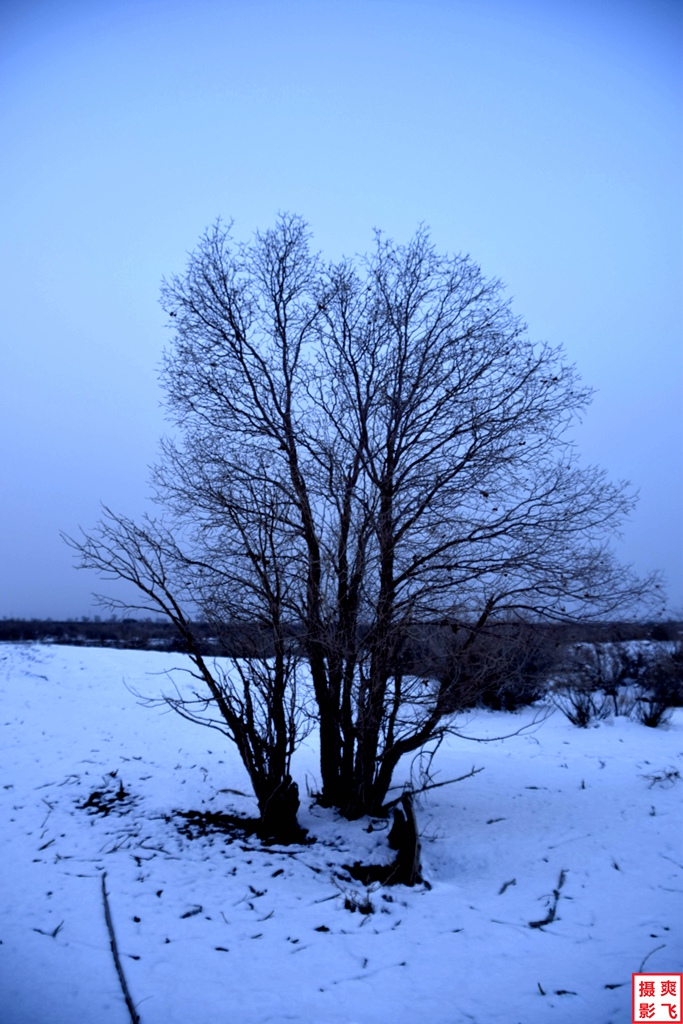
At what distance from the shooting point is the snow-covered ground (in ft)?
13.8

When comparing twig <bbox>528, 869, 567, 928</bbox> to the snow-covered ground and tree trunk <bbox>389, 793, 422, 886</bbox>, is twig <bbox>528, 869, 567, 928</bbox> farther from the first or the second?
tree trunk <bbox>389, 793, 422, 886</bbox>

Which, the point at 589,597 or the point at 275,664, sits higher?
the point at 589,597

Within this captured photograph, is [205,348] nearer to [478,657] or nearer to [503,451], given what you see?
[503,451]

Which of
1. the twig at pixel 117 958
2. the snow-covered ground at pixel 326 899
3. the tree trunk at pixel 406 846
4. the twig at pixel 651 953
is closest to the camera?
the twig at pixel 117 958

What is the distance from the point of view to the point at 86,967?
4457mm

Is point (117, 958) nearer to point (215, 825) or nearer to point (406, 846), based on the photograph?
point (215, 825)

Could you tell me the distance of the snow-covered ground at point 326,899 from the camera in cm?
419

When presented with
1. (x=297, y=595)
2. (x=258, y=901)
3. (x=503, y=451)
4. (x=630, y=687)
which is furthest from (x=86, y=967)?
(x=630, y=687)

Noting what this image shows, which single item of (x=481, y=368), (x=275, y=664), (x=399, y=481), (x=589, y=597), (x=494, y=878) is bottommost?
(x=494, y=878)

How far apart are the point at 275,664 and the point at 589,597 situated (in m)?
3.76

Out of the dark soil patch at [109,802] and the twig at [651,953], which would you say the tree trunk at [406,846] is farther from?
the dark soil patch at [109,802]

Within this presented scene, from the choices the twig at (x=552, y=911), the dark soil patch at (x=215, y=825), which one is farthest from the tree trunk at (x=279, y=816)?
the twig at (x=552, y=911)

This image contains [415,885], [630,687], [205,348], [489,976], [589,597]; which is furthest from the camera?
[630,687]

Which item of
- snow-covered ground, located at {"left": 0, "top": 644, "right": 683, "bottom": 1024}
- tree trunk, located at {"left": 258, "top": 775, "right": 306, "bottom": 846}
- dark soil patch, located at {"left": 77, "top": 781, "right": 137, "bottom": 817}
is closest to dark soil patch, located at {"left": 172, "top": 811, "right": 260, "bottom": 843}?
snow-covered ground, located at {"left": 0, "top": 644, "right": 683, "bottom": 1024}
